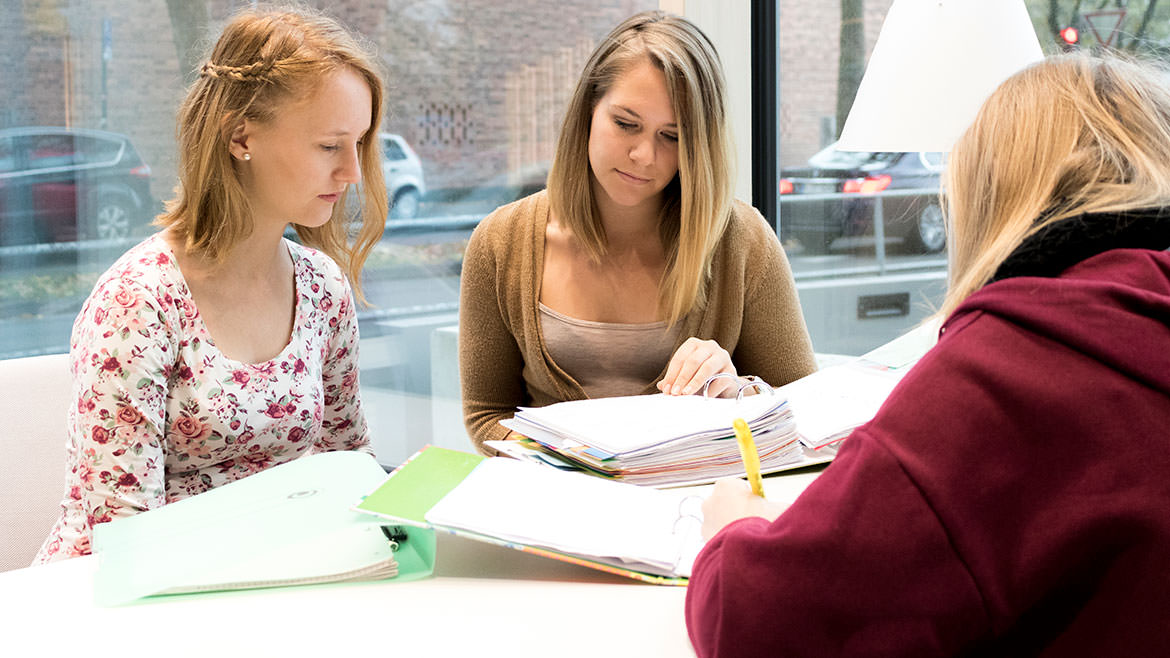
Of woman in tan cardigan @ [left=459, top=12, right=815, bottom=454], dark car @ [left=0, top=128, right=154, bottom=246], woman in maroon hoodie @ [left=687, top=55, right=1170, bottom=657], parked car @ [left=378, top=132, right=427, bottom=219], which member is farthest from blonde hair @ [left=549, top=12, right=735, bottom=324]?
dark car @ [left=0, top=128, right=154, bottom=246]

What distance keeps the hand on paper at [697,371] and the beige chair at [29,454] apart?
3.04 feet

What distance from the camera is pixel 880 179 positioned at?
276 centimetres

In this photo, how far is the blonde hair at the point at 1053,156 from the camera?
0.79 metres

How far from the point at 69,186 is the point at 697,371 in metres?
1.99

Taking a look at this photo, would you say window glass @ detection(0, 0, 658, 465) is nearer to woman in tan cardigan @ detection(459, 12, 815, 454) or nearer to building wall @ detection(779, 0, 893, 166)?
building wall @ detection(779, 0, 893, 166)

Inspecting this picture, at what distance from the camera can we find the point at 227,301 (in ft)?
5.05

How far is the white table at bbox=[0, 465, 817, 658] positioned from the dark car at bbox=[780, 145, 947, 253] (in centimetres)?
191

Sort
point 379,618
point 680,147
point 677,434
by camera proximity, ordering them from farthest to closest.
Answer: point 680,147 < point 677,434 < point 379,618

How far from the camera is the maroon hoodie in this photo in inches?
26.7

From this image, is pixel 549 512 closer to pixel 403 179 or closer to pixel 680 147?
pixel 680 147

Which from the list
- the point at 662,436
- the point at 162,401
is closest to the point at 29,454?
the point at 162,401

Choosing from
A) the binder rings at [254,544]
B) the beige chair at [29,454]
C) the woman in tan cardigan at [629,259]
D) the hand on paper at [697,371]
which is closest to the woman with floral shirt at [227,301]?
the beige chair at [29,454]

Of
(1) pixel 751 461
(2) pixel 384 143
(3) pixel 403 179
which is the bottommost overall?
(1) pixel 751 461

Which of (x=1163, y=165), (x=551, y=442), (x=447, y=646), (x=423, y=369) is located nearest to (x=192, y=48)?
(x=423, y=369)
